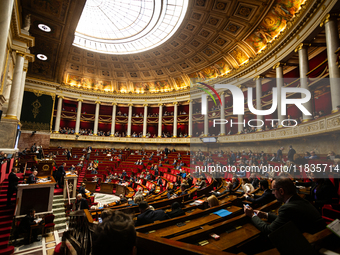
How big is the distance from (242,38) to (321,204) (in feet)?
51.0

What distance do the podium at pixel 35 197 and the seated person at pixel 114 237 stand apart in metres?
→ 7.56

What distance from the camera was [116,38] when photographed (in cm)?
2102

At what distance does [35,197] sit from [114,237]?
25.9ft

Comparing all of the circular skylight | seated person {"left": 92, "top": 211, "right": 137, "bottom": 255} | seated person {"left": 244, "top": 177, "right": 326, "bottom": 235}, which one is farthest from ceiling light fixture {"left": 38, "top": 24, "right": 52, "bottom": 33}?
seated person {"left": 244, "top": 177, "right": 326, "bottom": 235}

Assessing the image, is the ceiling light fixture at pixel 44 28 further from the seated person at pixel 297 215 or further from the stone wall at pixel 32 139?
the seated person at pixel 297 215

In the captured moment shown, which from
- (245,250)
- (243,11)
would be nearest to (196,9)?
(243,11)

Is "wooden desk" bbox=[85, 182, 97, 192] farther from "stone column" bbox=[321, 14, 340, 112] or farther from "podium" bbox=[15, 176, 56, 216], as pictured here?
"stone column" bbox=[321, 14, 340, 112]

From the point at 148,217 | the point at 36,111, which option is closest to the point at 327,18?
the point at 148,217

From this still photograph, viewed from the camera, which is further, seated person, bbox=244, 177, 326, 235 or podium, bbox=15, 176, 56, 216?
podium, bbox=15, 176, 56, 216

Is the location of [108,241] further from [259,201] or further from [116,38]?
[116,38]

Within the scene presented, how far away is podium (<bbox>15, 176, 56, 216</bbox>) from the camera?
6477mm

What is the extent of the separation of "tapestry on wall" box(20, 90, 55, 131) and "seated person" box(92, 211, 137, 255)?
24040 mm

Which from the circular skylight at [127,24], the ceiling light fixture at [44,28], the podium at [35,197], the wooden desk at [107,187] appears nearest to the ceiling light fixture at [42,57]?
the ceiling light fixture at [44,28]

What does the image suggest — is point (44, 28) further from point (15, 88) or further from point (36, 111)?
point (36, 111)
